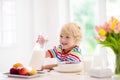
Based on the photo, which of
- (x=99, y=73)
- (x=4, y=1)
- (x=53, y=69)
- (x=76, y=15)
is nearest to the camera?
(x=99, y=73)

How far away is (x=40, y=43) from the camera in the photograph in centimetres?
217

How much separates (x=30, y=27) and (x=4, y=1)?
0.58 m

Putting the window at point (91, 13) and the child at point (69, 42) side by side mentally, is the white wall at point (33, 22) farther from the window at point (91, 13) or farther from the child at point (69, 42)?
the child at point (69, 42)

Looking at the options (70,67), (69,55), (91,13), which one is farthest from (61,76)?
(91,13)

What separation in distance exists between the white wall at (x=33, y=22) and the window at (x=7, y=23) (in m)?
0.07

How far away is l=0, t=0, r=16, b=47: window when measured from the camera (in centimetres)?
383

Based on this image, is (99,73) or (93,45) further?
(93,45)

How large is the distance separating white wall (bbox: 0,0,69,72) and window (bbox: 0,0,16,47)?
7 centimetres

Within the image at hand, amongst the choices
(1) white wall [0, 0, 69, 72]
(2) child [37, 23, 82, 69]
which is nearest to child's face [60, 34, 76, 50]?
(2) child [37, 23, 82, 69]

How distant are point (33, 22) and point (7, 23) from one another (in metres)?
0.42

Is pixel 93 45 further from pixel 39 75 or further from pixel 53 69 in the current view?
pixel 39 75

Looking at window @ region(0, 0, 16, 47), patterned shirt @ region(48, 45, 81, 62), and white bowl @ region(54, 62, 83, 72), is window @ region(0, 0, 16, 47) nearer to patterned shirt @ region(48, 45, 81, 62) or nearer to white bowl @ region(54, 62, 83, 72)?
patterned shirt @ region(48, 45, 81, 62)

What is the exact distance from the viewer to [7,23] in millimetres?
3879

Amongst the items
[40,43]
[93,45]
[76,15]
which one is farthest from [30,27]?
[40,43]
